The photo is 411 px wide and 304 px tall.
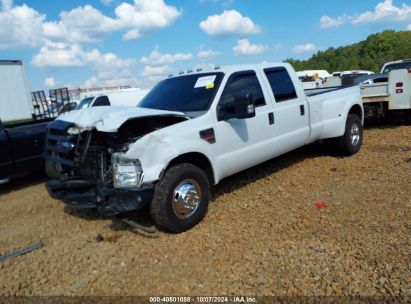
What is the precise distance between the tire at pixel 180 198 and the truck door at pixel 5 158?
4.07 metres

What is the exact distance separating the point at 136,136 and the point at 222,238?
1.43 m

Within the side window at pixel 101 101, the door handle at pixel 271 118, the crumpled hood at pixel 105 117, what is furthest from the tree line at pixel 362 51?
the crumpled hood at pixel 105 117

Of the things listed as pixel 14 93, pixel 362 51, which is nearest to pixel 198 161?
pixel 14 93

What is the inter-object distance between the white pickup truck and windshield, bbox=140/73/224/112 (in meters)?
0.01

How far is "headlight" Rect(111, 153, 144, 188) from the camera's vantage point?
3.87 metres

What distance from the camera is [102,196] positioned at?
3941mm

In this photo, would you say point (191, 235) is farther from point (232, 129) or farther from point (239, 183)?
point (239, 183)

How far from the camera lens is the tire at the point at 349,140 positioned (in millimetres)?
6840

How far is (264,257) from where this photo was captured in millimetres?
3586

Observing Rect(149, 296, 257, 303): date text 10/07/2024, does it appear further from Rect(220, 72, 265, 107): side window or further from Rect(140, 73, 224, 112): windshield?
Rect(220, 72, 265, 107): side window

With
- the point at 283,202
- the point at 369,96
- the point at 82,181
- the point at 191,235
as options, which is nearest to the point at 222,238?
the point at 191,235

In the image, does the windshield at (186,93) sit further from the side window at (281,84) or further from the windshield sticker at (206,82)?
the side window at (281,84)

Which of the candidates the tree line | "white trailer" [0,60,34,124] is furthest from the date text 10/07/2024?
the tree line

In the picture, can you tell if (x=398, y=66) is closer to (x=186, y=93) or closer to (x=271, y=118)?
(x=271, y=118)
